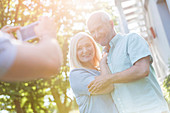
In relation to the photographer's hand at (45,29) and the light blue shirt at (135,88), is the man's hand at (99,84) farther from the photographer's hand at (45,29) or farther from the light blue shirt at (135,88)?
the photographer's hand at (45,29)

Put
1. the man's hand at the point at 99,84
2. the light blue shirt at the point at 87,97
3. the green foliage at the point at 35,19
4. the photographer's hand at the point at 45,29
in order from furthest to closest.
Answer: the green foliage at the point at 35,19, the light blue shirt at the point at 87,97, the man's hand at the point at 99,84, the photographer's hand at the point at 45,29

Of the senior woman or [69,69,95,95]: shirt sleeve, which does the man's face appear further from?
[69,69,95,95]: shirt sleeve

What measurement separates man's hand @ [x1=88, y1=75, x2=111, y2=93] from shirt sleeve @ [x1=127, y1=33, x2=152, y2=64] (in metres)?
0.31

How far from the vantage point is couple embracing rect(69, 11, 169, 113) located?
224 centimetres

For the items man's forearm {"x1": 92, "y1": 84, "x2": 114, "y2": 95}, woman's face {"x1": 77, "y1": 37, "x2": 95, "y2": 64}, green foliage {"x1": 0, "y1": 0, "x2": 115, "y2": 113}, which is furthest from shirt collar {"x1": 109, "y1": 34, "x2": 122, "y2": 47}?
green foliage {"x1": 0, "y1": 0, "x2": 115, "y2": 113}

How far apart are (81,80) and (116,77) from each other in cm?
42

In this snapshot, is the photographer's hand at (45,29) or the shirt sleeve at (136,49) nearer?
the photographer's hand at (45,29)

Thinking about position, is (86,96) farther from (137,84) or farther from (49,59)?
(49,59)

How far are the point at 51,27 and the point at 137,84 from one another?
4.17 ft

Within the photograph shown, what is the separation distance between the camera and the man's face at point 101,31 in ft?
8.41

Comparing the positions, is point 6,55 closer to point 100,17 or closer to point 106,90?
point 106,90

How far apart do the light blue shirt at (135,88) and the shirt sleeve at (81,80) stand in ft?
0.87

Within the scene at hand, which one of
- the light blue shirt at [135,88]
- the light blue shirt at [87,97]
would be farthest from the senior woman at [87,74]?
the light blue shirt at [135,88]

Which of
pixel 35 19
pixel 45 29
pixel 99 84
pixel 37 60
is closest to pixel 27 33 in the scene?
pixel 45 29
